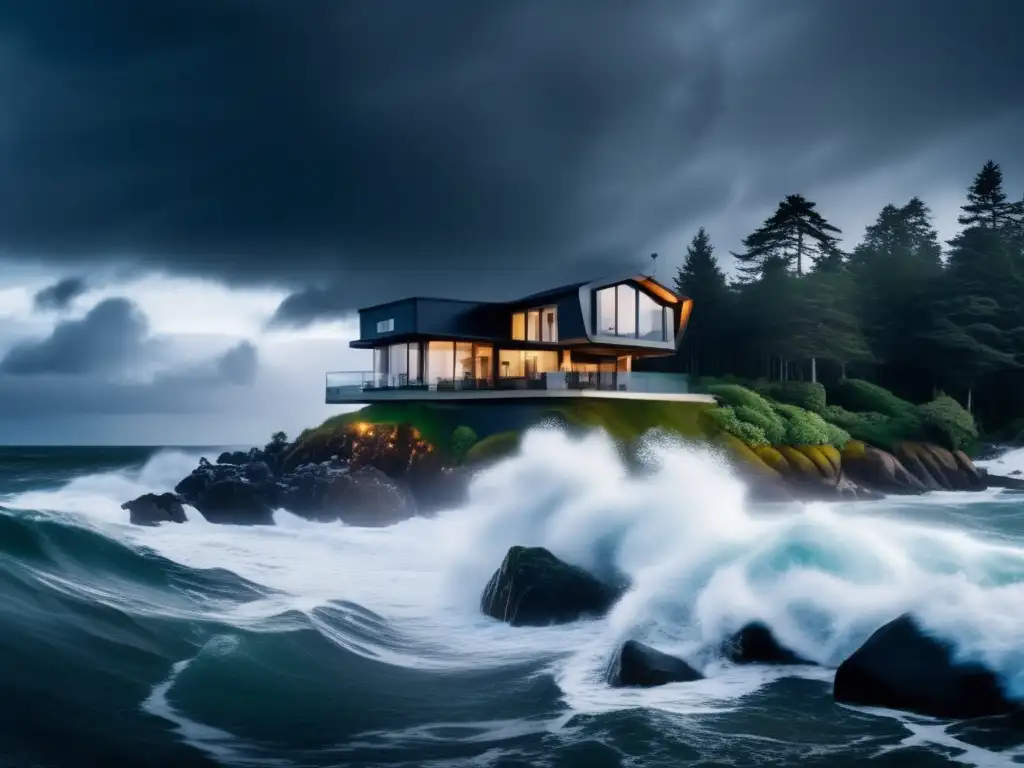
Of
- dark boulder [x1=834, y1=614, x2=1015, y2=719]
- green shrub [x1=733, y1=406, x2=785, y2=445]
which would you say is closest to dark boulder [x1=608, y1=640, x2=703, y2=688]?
dark boulder [x1=834, y1=614, x2=1015, y2=719]

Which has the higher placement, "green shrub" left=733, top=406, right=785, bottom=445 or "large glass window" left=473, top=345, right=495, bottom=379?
"large glass window" left=473, top=345, right=495, bottom=379

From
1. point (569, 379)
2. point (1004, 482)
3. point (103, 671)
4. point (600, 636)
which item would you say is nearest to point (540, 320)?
point (569, 379)

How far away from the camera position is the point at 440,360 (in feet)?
152

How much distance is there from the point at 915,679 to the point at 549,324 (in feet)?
121

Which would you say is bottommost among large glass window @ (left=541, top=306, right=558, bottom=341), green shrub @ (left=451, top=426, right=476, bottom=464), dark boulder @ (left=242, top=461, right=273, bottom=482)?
dark boulder @ (left=242, top=461, right=273, bottom=482)

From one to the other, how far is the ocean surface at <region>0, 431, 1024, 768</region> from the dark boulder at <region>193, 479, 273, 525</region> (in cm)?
719

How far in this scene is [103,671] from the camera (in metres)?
11.9

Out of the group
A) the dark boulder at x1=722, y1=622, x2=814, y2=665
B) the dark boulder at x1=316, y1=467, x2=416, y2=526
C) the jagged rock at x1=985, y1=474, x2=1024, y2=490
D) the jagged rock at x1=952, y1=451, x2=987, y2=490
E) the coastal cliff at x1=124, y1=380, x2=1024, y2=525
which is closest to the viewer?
the dark boulder at x1=722, y1=622, x2=814, y2=665

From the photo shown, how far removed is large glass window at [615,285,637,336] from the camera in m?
45.7

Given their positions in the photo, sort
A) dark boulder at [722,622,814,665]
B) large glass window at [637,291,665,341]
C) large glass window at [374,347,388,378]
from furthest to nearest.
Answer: large glass window at [374,347,388,378] < large glass window at [637,291,665,341] < dark boulder at [722,622,814,665]

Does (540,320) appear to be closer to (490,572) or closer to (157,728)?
(490,572)

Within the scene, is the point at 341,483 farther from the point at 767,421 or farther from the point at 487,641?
the point at 767,421

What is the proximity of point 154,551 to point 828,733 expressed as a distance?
1746cm

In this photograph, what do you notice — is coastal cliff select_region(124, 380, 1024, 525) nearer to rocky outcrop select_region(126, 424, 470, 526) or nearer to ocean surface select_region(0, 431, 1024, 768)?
rocky outcrop select_region(126, 424, 470, 526)
